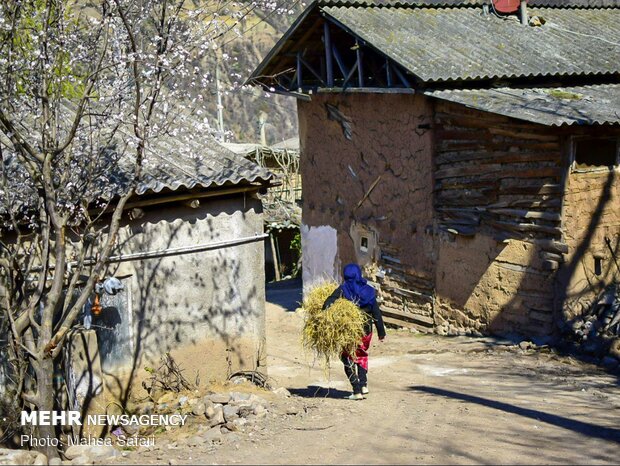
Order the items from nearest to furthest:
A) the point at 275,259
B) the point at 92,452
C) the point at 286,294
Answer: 1. the point at 92,452
2. the point at 286,294
3. the point at 275,259

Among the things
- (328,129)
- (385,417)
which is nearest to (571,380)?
(385,417)

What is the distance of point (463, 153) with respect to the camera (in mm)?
12547

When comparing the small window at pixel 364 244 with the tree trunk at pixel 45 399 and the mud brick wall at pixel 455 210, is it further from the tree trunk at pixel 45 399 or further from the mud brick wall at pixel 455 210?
the tree trunk at pixel 45 399

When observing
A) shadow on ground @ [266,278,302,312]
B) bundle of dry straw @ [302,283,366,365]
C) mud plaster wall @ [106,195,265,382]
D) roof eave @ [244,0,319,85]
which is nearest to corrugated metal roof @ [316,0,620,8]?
roof eave @ [244,0,319,85]

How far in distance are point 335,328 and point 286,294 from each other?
1036 centimetres

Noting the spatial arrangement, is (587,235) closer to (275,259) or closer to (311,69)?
(311,69)

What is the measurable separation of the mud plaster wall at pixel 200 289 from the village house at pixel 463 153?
256 centimetres

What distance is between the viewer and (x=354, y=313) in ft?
28.0

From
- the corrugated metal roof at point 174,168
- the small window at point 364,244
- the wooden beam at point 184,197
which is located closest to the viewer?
the corrugated metal roof at point 174,168

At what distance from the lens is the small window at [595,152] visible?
1130cm

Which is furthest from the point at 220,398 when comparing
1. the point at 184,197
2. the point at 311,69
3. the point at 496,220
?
the point at 311,69

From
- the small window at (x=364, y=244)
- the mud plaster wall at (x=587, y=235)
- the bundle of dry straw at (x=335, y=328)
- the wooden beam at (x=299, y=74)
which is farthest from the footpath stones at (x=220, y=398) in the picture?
the wooden beam at (x=299, y=74)

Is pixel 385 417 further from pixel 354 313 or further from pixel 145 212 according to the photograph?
pixel 145 212

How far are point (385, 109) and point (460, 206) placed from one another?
2128 mm
